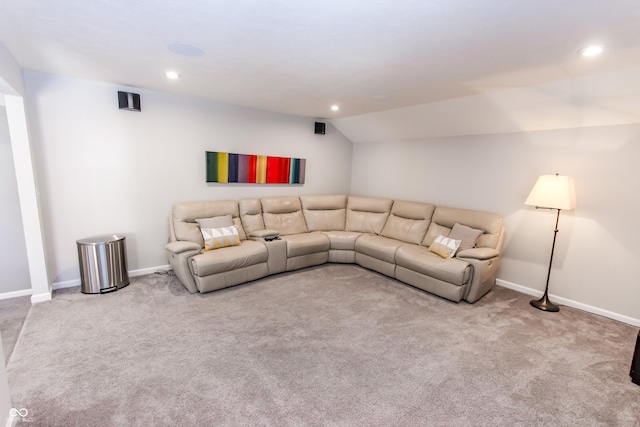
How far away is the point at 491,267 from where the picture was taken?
11.1 ft

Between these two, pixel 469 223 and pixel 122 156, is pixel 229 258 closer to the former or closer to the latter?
pixel 122 156

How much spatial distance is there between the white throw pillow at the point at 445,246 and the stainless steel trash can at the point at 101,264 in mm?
3712

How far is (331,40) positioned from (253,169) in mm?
2825

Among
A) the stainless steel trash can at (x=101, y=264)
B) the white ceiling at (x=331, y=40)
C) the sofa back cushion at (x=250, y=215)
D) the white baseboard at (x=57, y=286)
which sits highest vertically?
the white ceiling at (x=331, y=40)

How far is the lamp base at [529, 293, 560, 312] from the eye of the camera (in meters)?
3.20

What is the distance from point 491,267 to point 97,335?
12.9ft

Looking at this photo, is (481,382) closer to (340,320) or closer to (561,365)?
(561,365)

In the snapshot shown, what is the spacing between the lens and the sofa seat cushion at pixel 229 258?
3.24 m

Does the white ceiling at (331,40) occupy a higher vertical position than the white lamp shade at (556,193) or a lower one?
higher

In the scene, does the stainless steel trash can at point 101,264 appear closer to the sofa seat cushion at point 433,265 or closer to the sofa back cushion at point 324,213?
the sofa back cushion at point 324,213

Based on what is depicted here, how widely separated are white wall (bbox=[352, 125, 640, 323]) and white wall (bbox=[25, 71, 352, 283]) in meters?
2.93

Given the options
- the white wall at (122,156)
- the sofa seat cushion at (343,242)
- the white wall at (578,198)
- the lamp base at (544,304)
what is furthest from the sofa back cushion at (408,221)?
the white wall at (122,156)

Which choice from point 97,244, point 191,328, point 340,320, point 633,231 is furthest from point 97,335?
point 633,231

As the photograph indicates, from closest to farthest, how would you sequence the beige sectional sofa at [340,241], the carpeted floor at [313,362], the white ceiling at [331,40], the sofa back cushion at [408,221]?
the white ceiling at [331,40] < the carpeted floor at [313,362] < the beige sectional sofa at [340,241] < the sofa back cushion at [408,221]
